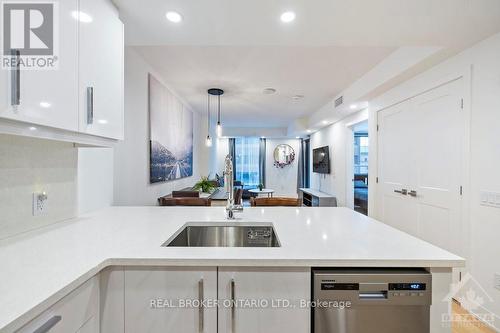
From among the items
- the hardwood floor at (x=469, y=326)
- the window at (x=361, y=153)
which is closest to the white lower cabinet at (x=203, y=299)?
the hardwood floor at (x=469, y=326)

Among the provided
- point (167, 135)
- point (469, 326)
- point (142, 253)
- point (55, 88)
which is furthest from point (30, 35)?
point (469, 326)

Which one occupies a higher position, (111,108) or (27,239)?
(111,108)

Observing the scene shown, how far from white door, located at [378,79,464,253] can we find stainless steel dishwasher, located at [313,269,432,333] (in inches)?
69.9

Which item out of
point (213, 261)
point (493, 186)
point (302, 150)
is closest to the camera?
point (213, 261)

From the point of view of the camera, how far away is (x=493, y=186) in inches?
73.8

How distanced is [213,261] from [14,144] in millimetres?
1130

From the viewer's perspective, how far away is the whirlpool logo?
0.80 metres

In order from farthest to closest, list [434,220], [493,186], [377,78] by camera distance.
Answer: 1. [377,78]
2. [434,220]
3. [493,186]

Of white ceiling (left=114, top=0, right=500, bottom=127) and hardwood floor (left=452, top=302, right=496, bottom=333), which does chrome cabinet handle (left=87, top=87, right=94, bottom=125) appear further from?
hardwood floor (left=452, top=302, right=496, bottom=333)

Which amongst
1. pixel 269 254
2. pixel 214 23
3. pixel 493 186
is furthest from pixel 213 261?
pixel 493 186

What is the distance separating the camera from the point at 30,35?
2.93 ft

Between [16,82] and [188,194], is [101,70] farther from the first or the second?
[188,194]

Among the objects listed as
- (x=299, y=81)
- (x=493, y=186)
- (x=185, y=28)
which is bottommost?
(x=493, y=186)

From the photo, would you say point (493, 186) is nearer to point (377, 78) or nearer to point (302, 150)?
point (377, 78)
